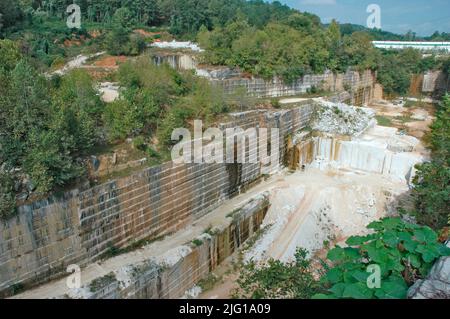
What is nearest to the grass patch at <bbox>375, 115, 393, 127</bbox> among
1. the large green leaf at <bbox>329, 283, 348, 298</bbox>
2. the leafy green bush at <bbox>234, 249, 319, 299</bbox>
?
the leafy green bush at <bbox>234, 249, 319, 299</bbox>

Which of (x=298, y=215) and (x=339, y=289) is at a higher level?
(x=339, y=289)

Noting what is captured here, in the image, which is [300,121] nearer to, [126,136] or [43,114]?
[126,136]

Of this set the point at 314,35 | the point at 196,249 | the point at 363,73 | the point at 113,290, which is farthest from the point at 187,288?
the point at 363,73

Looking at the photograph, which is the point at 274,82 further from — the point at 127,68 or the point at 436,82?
the point at 436,82

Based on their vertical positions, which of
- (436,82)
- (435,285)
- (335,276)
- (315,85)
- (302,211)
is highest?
(436,82)

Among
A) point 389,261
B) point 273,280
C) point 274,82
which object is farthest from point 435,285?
Result: point 274,82

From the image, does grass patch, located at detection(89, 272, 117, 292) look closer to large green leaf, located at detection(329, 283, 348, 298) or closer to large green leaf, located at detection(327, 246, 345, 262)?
large green leaf, located at detection(327, 246, 345, 262)

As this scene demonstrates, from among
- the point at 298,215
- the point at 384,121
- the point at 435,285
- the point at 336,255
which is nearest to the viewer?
the point at 435,285
